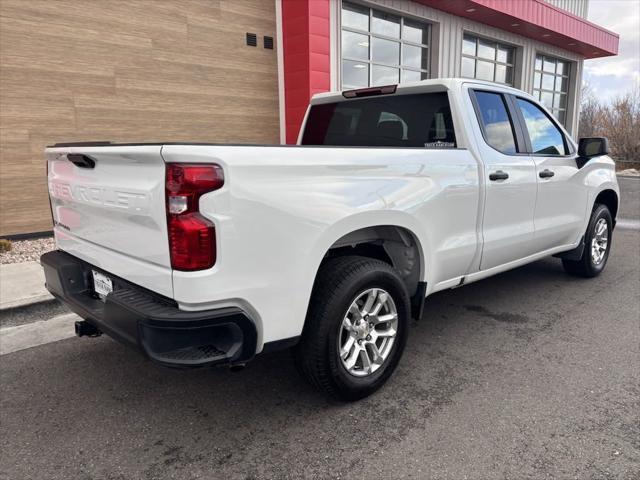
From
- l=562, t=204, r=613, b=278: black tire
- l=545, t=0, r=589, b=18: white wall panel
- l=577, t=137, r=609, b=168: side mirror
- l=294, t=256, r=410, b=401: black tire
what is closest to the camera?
l=294, t=256, r=410, b=401: black tire

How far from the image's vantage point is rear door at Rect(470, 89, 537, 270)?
12.3 ft

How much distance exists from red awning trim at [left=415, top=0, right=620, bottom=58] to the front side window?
308 inches

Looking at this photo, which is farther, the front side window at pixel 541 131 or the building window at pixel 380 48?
the building window at pixel 380 48

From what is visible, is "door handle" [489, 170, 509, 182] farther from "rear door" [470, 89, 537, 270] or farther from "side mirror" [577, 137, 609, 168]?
"side mirror" [577, 137, 609, 168]

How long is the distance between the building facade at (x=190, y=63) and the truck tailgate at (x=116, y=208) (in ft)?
13.8

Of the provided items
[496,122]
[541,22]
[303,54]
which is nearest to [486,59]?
[541,22]

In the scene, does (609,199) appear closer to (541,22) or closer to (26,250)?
(26,250)

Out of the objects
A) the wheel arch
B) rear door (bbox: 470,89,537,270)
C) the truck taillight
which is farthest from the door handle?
the truck taillight

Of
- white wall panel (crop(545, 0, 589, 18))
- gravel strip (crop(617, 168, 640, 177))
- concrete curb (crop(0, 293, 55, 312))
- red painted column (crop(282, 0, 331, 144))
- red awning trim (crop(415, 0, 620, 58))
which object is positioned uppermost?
white wall panel (crop(545, 0, 589, 18))

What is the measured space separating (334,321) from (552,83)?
58.9 ft

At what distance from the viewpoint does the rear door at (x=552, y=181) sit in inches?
170

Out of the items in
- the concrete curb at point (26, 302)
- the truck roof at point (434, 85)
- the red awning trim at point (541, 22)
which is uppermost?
the red awning trim at point (541, 22)

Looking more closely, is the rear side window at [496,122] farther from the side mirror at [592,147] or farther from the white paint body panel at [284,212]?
the side mirror at [592,147]

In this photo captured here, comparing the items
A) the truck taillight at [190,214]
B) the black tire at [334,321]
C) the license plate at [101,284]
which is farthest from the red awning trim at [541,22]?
the truck taillight at [190,214]
